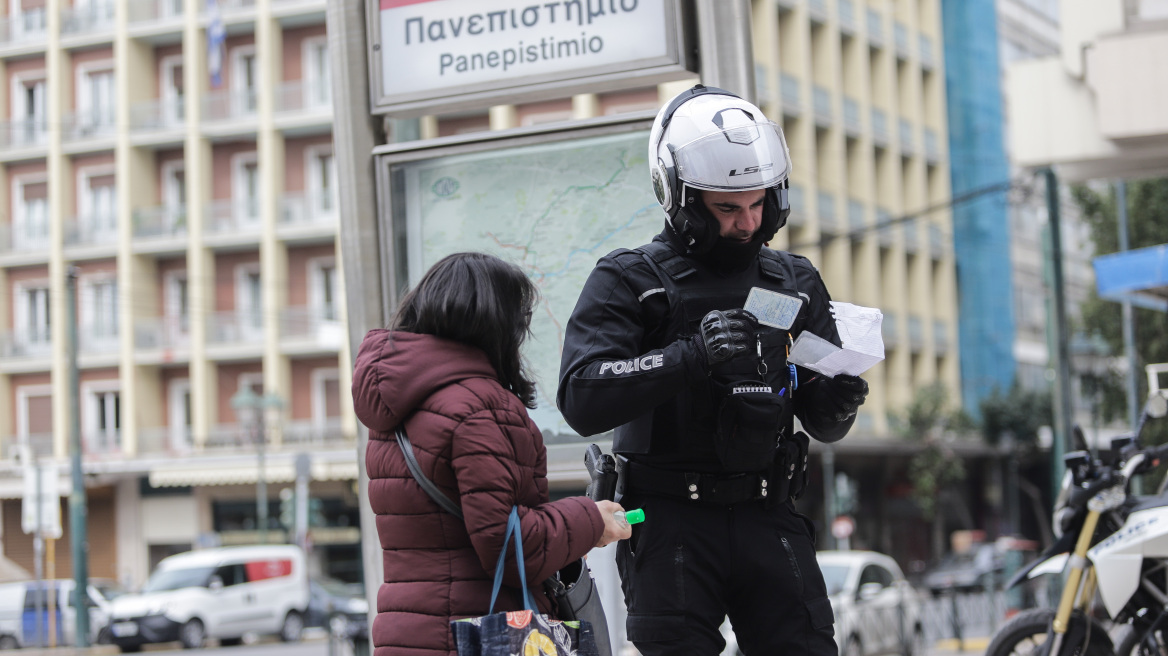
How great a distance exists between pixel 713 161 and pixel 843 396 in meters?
0.66

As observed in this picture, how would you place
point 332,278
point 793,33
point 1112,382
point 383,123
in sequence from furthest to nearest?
1. point 793,33
2. point 332,278
3. point 1112,382
4. point 383,123

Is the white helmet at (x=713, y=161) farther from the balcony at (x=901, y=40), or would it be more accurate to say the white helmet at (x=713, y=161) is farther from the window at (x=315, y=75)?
the balcony at (x=901, y=40)

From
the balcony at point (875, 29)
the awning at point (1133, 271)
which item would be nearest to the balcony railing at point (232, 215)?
the balcony at point (875, 29)

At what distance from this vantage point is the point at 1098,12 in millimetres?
13289

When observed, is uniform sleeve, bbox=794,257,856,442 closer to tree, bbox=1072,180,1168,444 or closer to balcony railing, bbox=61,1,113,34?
tree, bbox=1072,180,1168,444

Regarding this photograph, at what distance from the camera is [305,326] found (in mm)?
41094

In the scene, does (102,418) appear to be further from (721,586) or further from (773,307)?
(773,307)

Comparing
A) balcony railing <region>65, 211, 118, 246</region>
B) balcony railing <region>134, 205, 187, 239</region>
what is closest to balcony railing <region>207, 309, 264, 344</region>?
balcony railing <region>134, 205, 187, 239</region>

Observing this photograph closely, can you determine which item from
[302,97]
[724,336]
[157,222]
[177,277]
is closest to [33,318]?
[177,277]

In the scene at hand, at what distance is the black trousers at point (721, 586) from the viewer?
11.3 ft

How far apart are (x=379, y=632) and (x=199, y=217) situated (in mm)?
39722

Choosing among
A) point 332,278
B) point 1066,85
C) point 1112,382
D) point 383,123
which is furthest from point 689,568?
point 332,278

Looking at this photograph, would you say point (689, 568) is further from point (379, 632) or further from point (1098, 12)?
point (1098, 12)

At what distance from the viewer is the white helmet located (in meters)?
3.49
